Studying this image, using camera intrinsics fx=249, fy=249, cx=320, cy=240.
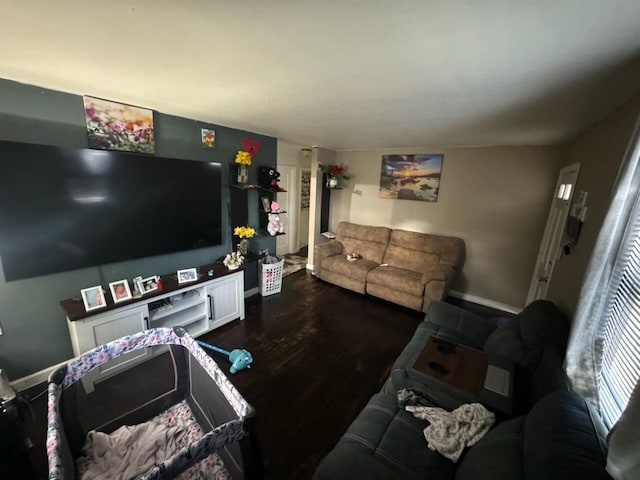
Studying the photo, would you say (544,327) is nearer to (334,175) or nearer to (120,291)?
(120,291)

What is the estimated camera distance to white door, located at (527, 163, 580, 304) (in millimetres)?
2301

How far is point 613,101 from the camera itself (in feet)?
4.91

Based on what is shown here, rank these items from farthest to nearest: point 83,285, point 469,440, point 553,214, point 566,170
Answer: point 553,214 → point 566,170 → point 83,285 → point 469,440

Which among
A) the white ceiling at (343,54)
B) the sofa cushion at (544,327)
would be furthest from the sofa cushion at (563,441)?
the white ceiling at (343,54)

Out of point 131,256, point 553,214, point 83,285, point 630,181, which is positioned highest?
point 630,181

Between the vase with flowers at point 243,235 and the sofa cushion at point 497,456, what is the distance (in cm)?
267

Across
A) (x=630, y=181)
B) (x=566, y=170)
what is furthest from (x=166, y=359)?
(x=566, y=170)

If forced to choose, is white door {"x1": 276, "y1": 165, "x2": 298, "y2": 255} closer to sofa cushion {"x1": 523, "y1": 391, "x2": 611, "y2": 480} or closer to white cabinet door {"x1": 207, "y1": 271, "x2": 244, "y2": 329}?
white cabinet door {"x1": 207, "y1": 271, "x2": 244, "y2": 329}

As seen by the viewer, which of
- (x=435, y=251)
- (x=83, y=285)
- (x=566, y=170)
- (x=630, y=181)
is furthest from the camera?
(x=435, y=251)

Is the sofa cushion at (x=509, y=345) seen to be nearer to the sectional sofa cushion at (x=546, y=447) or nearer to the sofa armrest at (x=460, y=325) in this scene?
the sofa armrest at (x=460, y=325)

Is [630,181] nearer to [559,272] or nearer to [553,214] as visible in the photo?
[559,272]

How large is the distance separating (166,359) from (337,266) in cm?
242

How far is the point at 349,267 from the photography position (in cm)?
377

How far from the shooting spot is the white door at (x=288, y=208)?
16.1 ft
